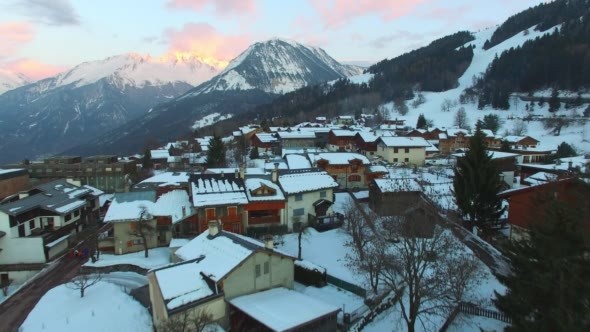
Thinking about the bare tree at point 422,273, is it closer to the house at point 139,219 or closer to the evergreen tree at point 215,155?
the house at point 139,219

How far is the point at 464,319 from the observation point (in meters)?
21.1

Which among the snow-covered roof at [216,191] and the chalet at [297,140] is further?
the chalet at [297,140]

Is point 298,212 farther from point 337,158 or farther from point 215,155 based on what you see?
point 215,155

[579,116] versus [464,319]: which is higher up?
[579,116]

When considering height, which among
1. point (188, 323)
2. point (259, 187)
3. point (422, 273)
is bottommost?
point (188, 323)

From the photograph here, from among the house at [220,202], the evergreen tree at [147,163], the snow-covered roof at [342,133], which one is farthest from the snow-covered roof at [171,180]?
the snow-covered roof at [342,133]

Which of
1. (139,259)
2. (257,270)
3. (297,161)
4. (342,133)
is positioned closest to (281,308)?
(257,270)

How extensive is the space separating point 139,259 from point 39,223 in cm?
1455

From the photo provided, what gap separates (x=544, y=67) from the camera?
149 m

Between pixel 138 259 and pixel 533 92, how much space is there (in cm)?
15568

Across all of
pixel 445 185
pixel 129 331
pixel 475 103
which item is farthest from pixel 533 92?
pixel 129 331

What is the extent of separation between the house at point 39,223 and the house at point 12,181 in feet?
36.8

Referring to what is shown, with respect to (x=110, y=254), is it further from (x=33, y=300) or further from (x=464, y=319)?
(x=464, y=319)

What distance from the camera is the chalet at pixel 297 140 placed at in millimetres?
90694
